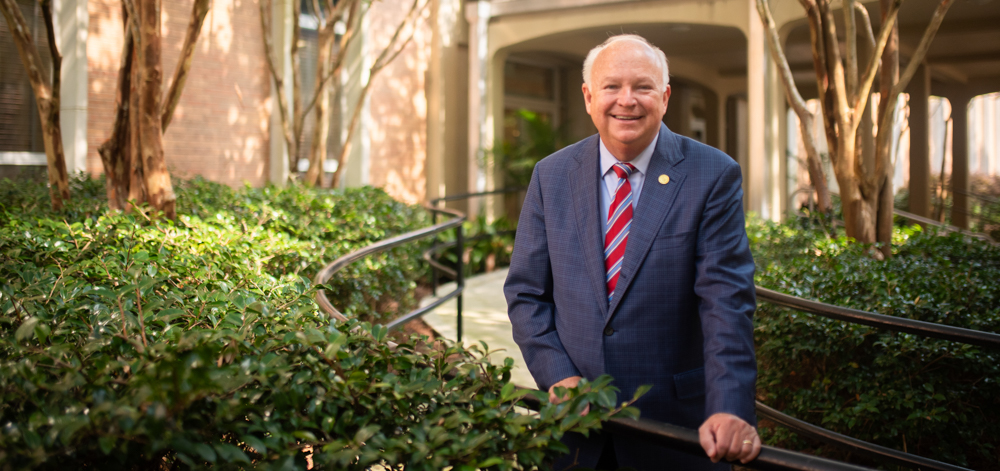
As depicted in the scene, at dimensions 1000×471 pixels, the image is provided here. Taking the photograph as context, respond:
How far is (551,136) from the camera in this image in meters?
11.8

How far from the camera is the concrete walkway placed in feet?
19.1

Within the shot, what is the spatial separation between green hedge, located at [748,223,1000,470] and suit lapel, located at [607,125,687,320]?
1.99 m

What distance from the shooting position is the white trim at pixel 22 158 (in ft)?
25.0

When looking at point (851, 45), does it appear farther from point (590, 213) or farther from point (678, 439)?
point (678, 439)

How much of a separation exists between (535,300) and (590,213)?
0.91 ft

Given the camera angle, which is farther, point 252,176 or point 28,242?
point 252,176

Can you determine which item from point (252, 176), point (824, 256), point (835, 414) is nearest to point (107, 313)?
point (835, 414)

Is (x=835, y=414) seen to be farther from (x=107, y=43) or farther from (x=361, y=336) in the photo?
(x=107, y=43)

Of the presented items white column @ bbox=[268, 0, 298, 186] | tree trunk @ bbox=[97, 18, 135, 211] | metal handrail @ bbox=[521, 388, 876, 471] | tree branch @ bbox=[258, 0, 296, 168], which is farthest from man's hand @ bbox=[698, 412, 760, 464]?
white column @ bbox=[268, 0, 298, 186]

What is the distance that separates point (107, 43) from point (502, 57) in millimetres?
5649

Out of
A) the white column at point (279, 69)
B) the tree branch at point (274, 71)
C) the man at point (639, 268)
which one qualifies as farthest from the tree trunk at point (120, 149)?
the white column at point (279, 69)

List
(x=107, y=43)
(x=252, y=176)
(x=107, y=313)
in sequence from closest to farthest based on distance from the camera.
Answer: (x=107, y=313), (x=107, y=43), (x=252, y=176)

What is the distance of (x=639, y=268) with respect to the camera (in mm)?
1761

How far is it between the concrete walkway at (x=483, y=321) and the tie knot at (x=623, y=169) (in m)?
3.47
